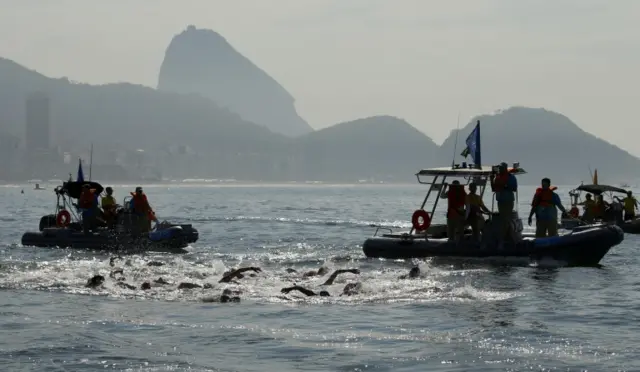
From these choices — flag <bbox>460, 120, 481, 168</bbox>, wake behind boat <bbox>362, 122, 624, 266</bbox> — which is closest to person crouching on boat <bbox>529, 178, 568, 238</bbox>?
wake behind boat <bbox>362, 122, 624, 266</bbox>

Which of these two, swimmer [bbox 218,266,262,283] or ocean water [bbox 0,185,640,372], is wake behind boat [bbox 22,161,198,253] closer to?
ocean water [bbox 0,185,640,372]

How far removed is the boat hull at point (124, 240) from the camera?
3444 cm

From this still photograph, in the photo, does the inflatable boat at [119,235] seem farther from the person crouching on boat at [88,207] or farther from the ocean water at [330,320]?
the ocean water at [330,320]

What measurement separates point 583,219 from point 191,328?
29482mm

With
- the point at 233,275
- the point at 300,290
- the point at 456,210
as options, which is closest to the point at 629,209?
the point at 456,210

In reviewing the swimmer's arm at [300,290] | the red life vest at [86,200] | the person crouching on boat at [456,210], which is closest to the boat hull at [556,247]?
the person crouching on boat at [456,210]

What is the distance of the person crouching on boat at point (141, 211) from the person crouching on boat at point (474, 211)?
11.1 metres

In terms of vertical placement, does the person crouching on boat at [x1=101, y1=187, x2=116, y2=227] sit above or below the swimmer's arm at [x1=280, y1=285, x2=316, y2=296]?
above

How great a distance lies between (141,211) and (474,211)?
11.6 m

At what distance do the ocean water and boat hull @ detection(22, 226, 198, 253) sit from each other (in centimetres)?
378

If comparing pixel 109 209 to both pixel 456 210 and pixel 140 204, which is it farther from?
pixel 456 210

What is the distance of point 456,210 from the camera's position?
1135 inches

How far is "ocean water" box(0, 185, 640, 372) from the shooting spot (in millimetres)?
15773

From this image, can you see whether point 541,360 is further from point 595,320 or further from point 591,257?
point 591,257
